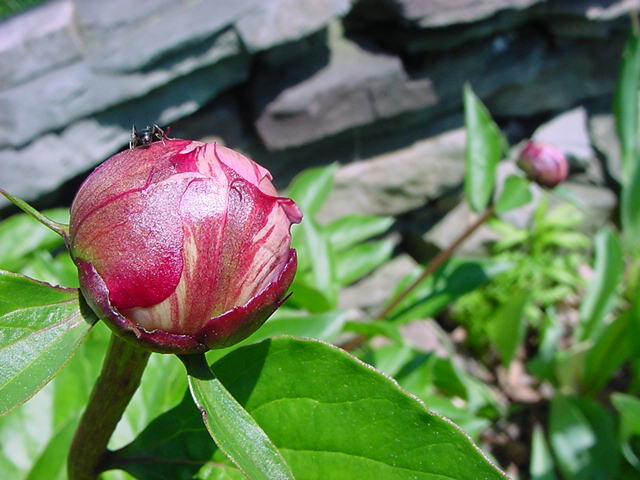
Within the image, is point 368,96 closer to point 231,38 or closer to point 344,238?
point 231,38

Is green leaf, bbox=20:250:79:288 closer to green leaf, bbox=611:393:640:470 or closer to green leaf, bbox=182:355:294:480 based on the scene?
green leaf, bbox=182:355:294:480

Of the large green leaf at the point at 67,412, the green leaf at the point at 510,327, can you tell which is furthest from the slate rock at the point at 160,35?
the green leaf at the point at 510,327

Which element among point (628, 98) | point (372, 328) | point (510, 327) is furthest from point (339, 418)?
point (510, 327)

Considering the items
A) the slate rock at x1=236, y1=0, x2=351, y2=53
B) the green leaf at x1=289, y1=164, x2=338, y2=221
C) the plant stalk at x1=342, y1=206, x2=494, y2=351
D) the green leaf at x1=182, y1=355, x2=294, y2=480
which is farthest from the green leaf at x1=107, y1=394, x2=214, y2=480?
the slate rock at x1=236, y1=0, x2=351, y2=53

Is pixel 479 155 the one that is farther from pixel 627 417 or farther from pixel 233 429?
pixel 233 429

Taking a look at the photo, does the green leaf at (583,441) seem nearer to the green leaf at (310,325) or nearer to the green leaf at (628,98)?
the green leaf at (628,98)

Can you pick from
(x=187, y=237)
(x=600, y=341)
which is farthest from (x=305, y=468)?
(x=600, y=341)

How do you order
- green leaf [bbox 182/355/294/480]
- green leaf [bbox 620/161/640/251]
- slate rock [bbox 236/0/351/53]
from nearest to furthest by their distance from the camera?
green leaf [bbox 182/355/294/480], slate rock [bbox 236/0/351/53], green leaf [bbox 620/161/640/251]
